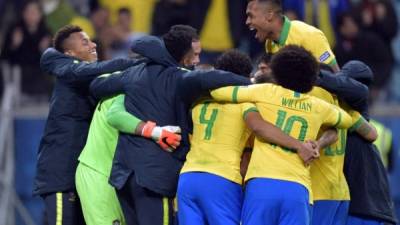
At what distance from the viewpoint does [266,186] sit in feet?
31.6

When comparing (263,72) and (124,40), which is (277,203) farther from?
(124,40)

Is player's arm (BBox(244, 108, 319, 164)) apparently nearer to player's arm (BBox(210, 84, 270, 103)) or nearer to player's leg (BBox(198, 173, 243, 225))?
player's arm (BBox(210, 84, 270, 103))

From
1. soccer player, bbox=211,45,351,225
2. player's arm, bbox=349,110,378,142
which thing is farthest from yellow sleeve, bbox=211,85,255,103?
player's arm, bbox=349,110,378,142

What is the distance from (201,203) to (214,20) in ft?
23.6

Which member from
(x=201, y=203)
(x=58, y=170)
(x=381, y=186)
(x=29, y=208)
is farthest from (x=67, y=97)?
(x=29, y=208)

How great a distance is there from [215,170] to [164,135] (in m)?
0.49

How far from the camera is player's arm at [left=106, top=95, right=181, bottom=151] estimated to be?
397 inches

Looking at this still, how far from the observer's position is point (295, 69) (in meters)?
9.72

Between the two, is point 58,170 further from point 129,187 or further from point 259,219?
point 259,219

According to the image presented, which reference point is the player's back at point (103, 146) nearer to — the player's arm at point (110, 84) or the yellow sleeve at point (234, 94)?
the player's arm at point (110, 84)

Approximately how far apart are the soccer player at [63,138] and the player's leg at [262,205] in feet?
6.13

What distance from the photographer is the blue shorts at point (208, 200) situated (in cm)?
981

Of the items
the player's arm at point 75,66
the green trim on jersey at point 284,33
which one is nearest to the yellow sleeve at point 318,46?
the green trim on jersey at point 284,33

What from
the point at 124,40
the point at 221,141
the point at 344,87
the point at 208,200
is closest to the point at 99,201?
the point at 208,200
